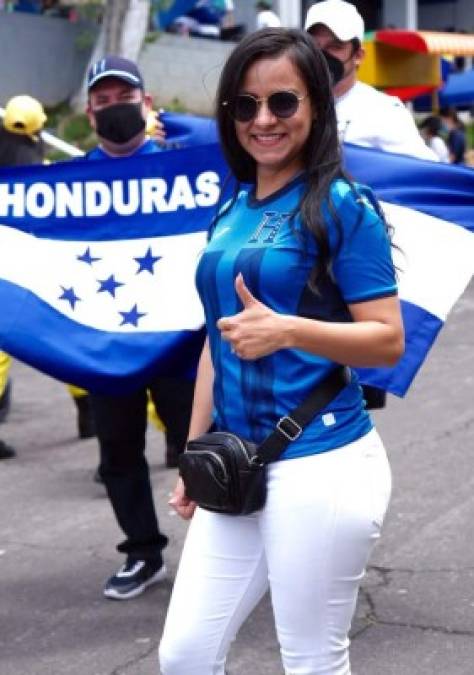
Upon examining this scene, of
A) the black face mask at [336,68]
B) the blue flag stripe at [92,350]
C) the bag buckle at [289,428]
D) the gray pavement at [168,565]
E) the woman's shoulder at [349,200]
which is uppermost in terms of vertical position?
the woman's shoulder at [349,200]

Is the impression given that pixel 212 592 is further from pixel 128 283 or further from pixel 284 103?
pixel 128 283

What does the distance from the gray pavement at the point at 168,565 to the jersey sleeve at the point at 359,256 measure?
5.62 ft

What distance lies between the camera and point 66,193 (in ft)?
16.9

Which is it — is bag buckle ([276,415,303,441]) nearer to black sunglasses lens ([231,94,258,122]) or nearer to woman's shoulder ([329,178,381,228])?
woman's shoulder ([329,178,381,228])

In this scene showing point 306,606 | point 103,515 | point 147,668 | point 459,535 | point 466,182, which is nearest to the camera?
point 306,606

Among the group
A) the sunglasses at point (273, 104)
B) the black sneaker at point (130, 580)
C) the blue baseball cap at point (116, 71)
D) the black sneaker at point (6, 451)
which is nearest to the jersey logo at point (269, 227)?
the sunglasses at point (273, 104)

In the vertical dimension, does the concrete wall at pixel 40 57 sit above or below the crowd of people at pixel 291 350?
below

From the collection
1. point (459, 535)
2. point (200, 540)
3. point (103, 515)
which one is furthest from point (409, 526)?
point (200, 540)

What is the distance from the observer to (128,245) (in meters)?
5.01

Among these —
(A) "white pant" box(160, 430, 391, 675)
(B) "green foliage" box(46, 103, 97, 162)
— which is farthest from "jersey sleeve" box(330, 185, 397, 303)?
(B) "green foliage" box(46, 103, 97, 162)

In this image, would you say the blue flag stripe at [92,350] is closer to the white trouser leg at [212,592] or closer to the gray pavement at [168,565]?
the gray pavement at [168,565]

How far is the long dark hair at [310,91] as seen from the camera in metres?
2.97

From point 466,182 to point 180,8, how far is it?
2085 cm

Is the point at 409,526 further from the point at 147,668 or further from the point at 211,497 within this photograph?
the point at 211,497
